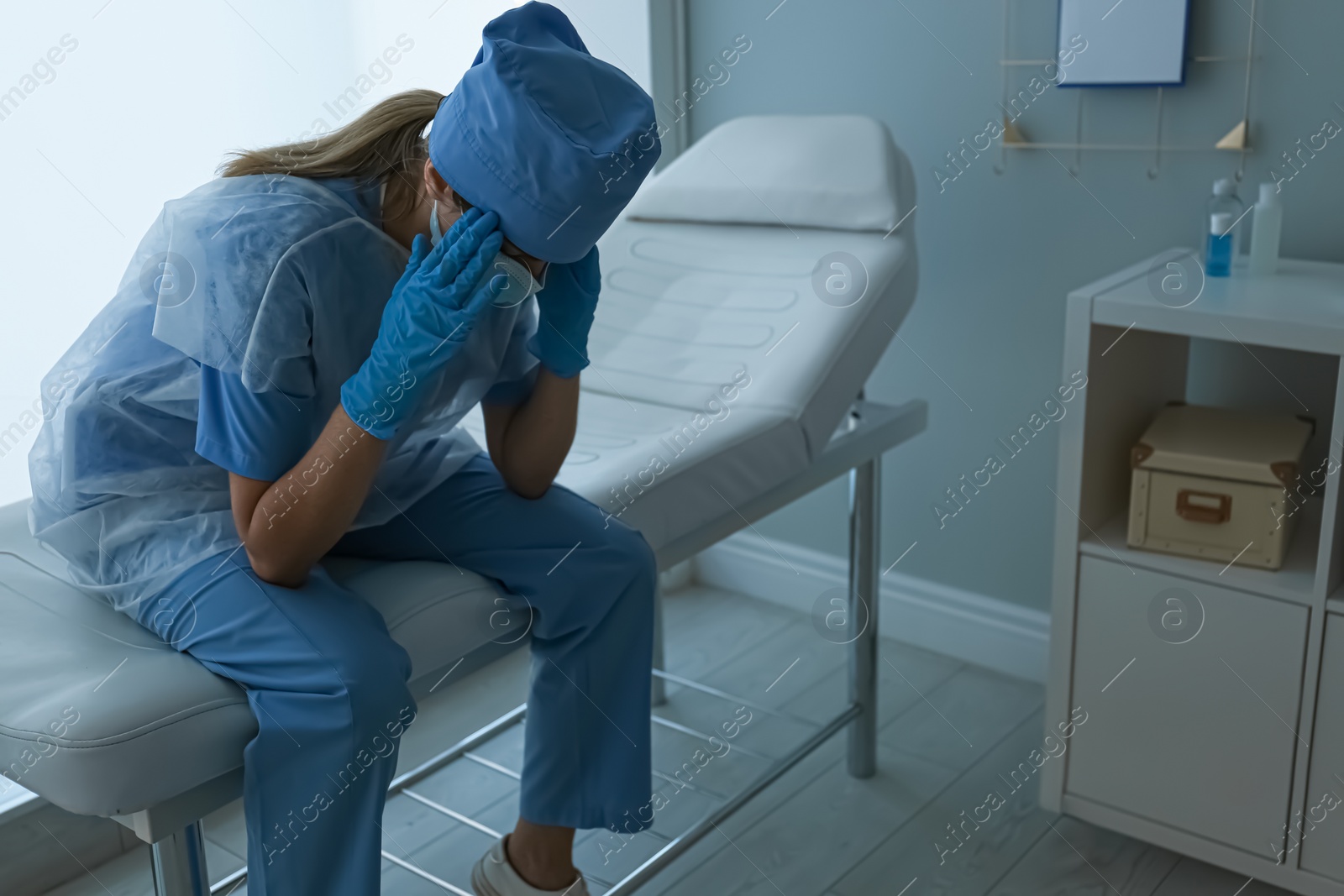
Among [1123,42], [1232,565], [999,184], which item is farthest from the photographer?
[999,184]

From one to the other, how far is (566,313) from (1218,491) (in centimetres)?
85

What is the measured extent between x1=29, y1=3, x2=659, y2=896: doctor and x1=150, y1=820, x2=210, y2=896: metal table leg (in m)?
0.05

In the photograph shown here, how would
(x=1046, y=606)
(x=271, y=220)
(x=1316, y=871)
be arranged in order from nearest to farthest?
(x=271, y=220) → (x=1316, y=871) → (x=1046, y=606)

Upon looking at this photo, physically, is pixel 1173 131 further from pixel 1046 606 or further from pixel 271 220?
pixel 271 220

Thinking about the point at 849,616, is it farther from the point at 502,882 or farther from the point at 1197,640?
the point at 502,882

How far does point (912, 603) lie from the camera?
90.2 inches

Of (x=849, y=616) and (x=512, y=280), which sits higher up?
(x=512, y=280)

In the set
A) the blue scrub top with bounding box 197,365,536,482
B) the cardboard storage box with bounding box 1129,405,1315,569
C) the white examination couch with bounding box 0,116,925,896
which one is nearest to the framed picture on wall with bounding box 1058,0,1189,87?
the white examination couch with bounding box 0,116,925,896

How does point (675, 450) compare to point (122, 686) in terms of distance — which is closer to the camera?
point (122, 686)

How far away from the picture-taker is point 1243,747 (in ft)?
4.98

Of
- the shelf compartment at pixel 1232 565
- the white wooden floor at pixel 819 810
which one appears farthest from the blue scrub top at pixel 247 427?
the shelf compartment at pixel 1232 565

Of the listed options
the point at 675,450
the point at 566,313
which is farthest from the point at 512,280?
the point at 675,450

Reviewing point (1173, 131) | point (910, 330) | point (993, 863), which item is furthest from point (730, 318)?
point (993, 863)

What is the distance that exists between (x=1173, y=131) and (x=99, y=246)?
60.3 inches
